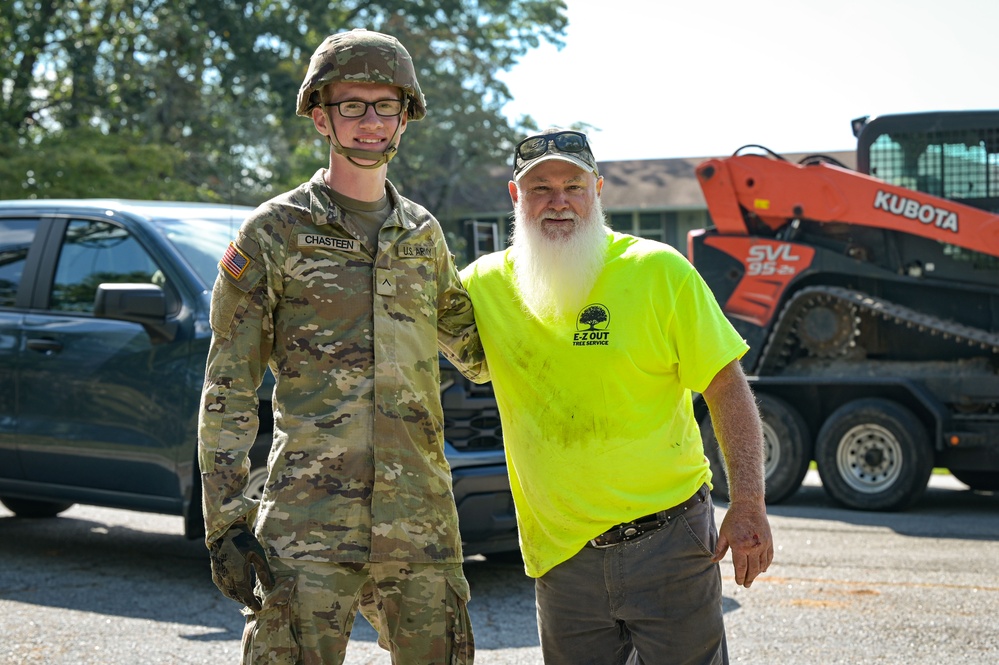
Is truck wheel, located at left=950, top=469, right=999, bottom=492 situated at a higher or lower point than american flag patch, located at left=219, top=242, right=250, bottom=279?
lower

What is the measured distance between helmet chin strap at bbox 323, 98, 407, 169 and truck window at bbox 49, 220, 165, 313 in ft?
11.2

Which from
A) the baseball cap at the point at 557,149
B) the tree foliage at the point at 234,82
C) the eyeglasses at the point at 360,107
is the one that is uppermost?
the tree foliage at the point at 234,82

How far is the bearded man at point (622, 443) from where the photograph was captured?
3.20m

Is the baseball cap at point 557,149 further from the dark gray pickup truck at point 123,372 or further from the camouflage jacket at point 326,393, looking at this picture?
the dark gray pickup truck at point 123,372

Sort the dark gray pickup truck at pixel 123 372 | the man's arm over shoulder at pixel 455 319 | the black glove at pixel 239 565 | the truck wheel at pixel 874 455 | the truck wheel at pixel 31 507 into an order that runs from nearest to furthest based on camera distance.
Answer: the black glove at pixel 239 565
the man's arm over shoulder at pixel 455 319
the dark gray pickup truck at pixel 123 372
the truck wheel at pixel 31 507
the truck wheel at pixel 874 455

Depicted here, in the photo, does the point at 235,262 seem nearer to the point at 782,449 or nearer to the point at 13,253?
the point at 13,253

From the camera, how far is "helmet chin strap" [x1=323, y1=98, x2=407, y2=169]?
3301mm

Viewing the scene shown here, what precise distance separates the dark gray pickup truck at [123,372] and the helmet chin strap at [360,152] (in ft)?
8.91

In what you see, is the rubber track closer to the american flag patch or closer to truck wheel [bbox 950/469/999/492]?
truck wheel [bbox 950/469/999/492]

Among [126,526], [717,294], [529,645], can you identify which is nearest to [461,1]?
[717,294]

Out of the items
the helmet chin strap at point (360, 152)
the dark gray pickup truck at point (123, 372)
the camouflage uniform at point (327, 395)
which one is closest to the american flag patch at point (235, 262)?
the camouflage uniform at point (327, 395)

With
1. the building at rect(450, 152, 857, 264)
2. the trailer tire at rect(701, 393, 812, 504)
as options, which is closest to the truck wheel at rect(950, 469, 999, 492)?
the trailer tire at rect(701, 393, 812, 504)

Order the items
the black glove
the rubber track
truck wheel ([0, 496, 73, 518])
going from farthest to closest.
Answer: the rubber track, truck wheel ([0, 496, 73, 518]), the black glove

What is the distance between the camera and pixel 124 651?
5.21m
